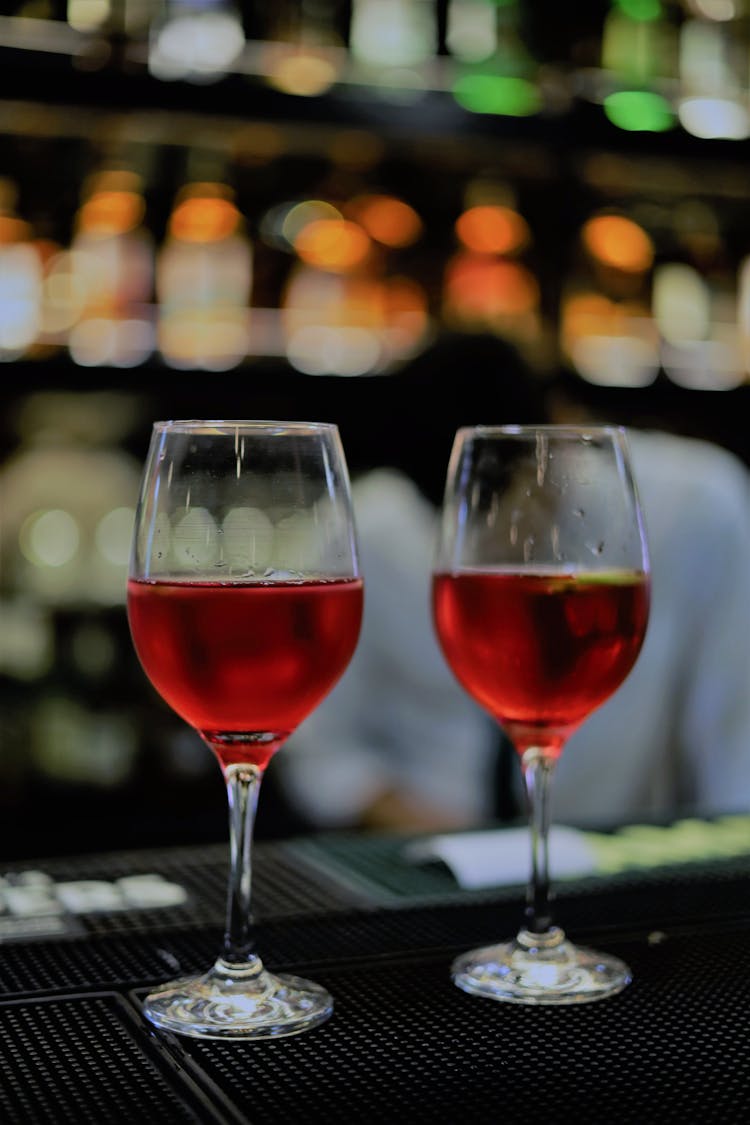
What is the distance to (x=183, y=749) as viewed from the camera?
2625 millimetres

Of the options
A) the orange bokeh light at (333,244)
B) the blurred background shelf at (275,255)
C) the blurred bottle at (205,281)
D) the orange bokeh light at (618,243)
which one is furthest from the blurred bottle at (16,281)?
the orange bokeh light at (618,243)

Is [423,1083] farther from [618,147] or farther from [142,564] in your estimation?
[618,147]

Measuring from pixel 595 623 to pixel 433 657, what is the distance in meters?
1.57

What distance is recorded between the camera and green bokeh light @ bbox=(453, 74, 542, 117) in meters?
2.46

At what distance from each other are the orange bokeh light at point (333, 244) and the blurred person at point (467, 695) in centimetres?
37

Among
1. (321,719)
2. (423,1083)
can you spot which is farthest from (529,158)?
(423,1083)

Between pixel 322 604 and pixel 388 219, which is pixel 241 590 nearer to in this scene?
pixel 322 604

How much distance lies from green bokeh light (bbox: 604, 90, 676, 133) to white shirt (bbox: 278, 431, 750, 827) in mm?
601

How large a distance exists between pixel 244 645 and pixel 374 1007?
166 millimetres

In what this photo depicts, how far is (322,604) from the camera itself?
0.66 metres

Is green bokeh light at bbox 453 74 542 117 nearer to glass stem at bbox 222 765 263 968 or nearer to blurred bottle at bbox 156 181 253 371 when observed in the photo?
blurred bottle at bbox 156 181 253 371

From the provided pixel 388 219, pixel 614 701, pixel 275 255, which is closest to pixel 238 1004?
pixel 614 701

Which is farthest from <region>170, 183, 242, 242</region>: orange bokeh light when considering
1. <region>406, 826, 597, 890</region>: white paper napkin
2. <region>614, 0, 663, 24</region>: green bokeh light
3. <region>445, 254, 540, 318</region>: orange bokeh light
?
<region>406, 826, 597, 890</region>: white paper napkin

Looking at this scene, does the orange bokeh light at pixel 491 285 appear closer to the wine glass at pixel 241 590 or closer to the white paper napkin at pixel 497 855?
the white paper napkin at pixel 497 855
